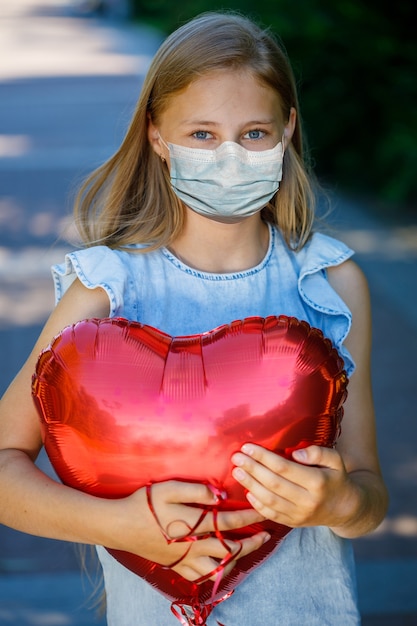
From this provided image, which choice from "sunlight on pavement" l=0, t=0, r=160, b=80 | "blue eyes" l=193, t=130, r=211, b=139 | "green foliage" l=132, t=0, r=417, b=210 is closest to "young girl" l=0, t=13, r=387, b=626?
"blue eyes" l=193, t=130, r=211, b=139

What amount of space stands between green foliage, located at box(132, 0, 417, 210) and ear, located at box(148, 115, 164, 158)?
6.04m

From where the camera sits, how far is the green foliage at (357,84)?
8.35 m

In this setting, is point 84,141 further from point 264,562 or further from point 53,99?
point 264,562

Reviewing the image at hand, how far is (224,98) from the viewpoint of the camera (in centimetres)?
189

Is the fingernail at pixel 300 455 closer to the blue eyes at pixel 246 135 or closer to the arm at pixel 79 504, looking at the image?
the arm at pixel 79 504

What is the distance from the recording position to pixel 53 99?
51.1 feet

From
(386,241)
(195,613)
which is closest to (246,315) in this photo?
(195,613)

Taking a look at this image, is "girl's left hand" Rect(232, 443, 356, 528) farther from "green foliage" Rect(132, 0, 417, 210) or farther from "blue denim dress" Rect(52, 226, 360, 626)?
"green foliage" Rect(132, 0, 417, 210)

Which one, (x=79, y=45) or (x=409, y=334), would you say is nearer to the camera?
(x=409, y=334)

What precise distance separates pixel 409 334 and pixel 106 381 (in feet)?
15.1

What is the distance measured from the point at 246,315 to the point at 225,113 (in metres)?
0.43

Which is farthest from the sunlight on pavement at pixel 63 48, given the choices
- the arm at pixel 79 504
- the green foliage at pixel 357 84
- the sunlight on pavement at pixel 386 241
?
the arm at pixel 79 504

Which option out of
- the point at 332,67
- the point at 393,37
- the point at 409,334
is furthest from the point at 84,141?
the point at 409,334

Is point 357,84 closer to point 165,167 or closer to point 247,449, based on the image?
point 165,167
